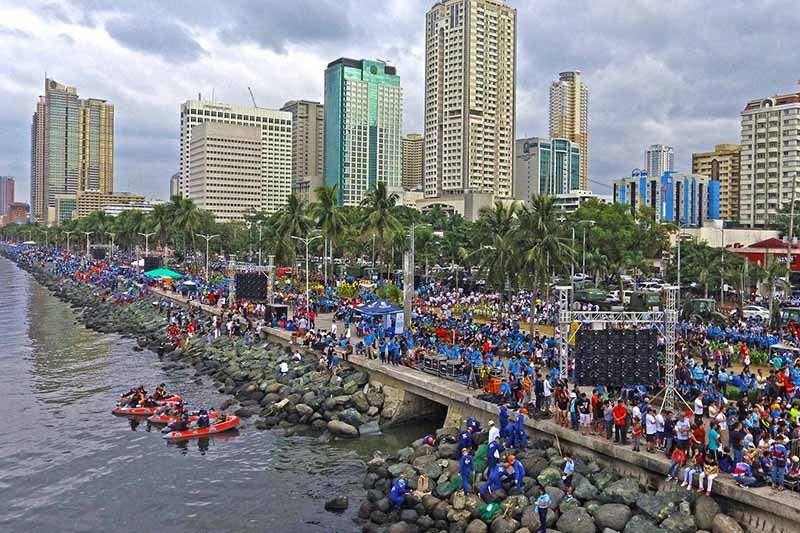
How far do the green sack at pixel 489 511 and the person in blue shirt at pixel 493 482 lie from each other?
567 millimetres

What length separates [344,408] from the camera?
110ft

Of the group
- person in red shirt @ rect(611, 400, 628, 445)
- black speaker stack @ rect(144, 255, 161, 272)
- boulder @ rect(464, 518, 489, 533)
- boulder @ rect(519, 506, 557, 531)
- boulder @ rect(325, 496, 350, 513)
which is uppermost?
black speaker stack @ rect(144, 255, 161, 272)

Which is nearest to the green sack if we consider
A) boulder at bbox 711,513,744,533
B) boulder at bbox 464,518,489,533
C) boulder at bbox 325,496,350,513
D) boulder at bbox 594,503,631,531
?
boulder at bbox 464,518,489,533

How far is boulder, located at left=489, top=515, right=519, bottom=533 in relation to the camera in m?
20.4

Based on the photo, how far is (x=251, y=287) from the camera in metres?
55.7

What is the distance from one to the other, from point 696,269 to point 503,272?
84.5ft

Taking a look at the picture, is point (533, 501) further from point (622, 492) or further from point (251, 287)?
point (251, 287)

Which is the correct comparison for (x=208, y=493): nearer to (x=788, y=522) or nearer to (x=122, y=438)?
(x=122, y=438)

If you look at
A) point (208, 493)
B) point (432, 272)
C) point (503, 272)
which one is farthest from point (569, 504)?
point (432, 272)

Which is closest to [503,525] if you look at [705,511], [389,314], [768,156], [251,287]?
[705,511]

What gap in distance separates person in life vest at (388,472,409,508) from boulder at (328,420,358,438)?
7.99 metres

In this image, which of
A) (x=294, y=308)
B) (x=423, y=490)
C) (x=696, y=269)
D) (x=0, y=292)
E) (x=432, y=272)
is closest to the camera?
(x=423, y=490)

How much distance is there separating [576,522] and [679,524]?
2.72m

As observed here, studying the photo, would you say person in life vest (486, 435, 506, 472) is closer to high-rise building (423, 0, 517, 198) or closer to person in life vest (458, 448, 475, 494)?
person in life vest (458, 448, 475, 494)
